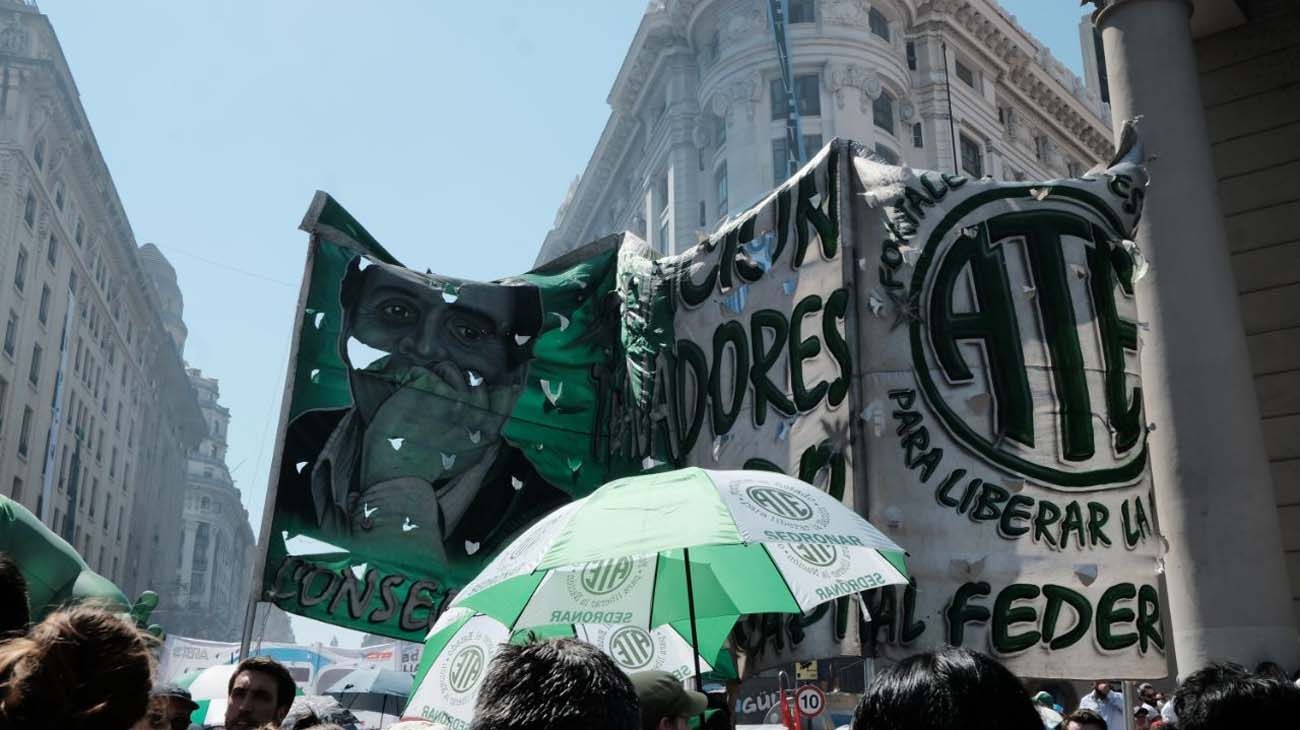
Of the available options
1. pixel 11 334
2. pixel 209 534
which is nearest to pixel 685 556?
pixel 11 334

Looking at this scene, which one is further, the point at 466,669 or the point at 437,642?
the point at 437,642

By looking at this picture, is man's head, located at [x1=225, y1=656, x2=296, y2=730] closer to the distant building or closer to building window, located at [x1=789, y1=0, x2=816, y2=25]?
building window, located at [x1=789, y1=0, x2=816, y2=25]

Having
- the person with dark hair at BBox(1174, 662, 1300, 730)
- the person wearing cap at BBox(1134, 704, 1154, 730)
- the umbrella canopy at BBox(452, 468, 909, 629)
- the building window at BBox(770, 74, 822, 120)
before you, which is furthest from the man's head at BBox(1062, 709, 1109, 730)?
the building window at BBox(770, 74, 822, 120)

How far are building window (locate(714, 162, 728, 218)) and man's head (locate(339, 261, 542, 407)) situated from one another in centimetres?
3453

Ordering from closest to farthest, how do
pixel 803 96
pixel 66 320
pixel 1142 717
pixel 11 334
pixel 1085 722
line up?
pixel 1085 722 → pixel 1142 717 → pixel 803 96 → pixel 11 334 → pixel 66 320

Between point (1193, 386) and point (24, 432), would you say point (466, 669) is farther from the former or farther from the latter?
point (24, 432)

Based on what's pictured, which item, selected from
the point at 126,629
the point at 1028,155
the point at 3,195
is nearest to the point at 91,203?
the point at 3,195

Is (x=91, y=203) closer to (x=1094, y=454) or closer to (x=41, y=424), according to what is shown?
Result: (x=41, y=424)

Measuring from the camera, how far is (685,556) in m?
5.47

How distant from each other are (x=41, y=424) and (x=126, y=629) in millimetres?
58229

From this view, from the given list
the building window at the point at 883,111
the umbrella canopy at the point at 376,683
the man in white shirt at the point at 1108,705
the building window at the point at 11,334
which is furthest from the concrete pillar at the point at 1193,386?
the building window at the point at 11,334

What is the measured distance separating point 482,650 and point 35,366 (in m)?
54.6

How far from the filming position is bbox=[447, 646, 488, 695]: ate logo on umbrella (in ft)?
20.1

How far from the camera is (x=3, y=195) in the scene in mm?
48938
